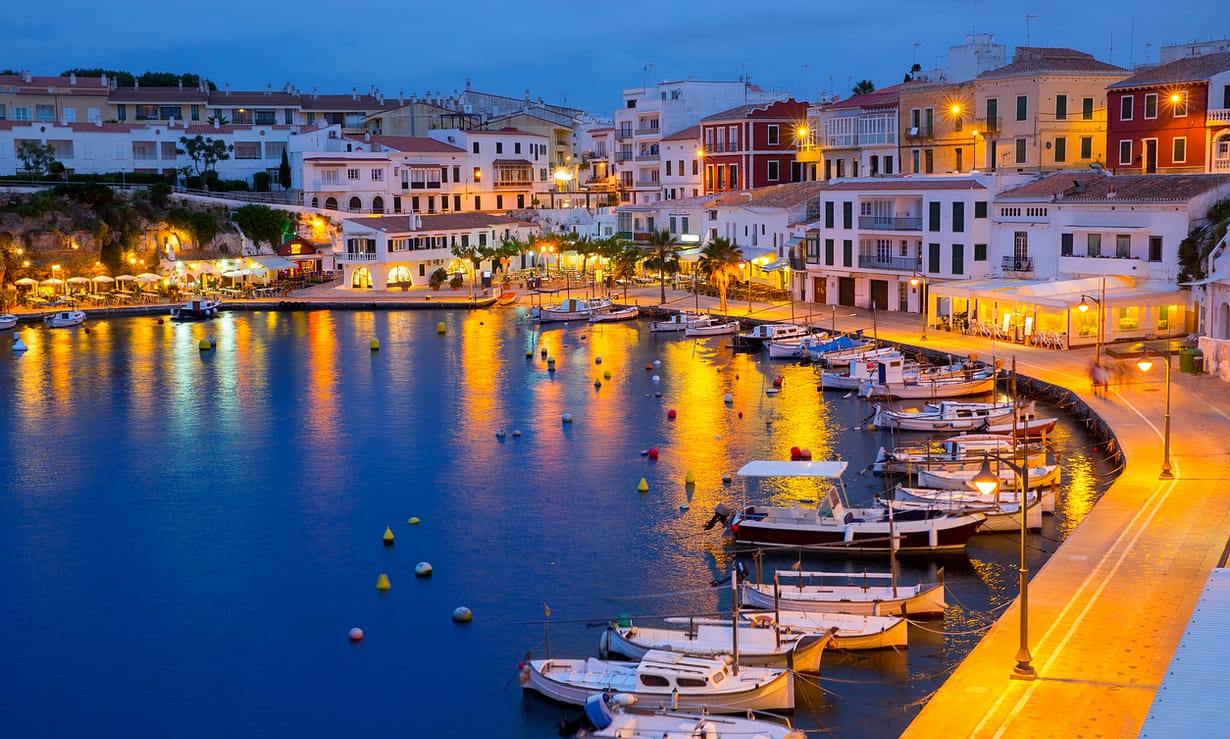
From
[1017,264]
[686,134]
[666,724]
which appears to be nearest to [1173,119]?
[1017,264]

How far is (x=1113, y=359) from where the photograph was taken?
169 feet

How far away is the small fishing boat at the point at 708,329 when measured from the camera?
70438mm

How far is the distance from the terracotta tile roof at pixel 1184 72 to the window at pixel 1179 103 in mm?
688

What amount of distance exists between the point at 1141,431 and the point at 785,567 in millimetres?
14210

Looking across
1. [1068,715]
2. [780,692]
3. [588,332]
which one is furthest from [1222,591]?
[588,332]

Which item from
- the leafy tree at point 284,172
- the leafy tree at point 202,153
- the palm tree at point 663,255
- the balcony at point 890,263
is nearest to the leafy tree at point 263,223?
the leafy tree at point 284,172

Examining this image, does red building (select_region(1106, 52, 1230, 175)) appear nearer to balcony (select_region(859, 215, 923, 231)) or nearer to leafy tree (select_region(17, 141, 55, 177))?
balcony (select_region(859, 215, 923, 231))

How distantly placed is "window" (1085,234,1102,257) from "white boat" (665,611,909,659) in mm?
37362

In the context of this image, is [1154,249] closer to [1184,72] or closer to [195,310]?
[1184,72]

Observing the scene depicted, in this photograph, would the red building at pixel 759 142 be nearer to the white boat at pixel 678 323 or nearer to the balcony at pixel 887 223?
the white boat at pixel 678 323

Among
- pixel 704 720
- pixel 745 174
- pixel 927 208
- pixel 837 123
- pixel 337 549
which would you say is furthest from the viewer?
pixel 745 174

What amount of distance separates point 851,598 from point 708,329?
44318mm

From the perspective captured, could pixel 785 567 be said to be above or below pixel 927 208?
below

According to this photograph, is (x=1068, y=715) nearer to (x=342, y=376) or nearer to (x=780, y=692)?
(x=780, y=692)
